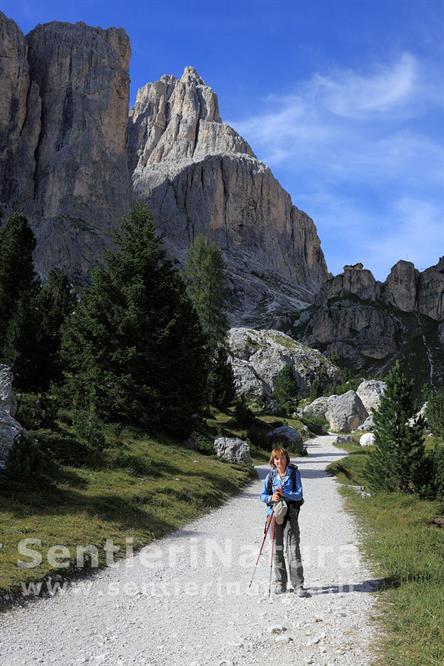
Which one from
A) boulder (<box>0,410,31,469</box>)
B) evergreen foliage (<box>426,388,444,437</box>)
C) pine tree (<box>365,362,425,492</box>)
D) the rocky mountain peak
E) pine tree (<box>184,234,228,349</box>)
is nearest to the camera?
boulder (<box>0,410,31,469</box>)

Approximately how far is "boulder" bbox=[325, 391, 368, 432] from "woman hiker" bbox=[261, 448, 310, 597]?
59.4 meters

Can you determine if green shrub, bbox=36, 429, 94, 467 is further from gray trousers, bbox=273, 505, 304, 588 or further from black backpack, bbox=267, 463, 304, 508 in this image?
gray trousers, bbox=273, 505, 304, 588

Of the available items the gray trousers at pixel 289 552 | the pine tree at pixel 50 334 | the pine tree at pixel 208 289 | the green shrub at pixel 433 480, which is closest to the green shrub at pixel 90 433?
the pine tree at pixel 50 334

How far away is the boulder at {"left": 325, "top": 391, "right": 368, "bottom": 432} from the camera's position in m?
65.8

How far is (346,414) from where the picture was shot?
66188mm

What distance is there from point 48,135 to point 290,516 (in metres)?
158

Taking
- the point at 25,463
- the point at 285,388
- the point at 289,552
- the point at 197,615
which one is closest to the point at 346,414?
the point at 285,388

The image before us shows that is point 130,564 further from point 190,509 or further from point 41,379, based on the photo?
point 41,379

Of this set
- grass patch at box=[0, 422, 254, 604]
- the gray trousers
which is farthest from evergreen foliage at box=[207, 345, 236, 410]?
the gray trousers

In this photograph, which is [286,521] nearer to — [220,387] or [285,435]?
Result: [285,435]

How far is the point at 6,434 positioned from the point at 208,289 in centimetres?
4667

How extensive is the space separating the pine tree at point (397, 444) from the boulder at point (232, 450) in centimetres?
872

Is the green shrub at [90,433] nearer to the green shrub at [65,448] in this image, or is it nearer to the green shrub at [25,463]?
the green shrub at [65,448]

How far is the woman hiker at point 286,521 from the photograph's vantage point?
8.21 m
